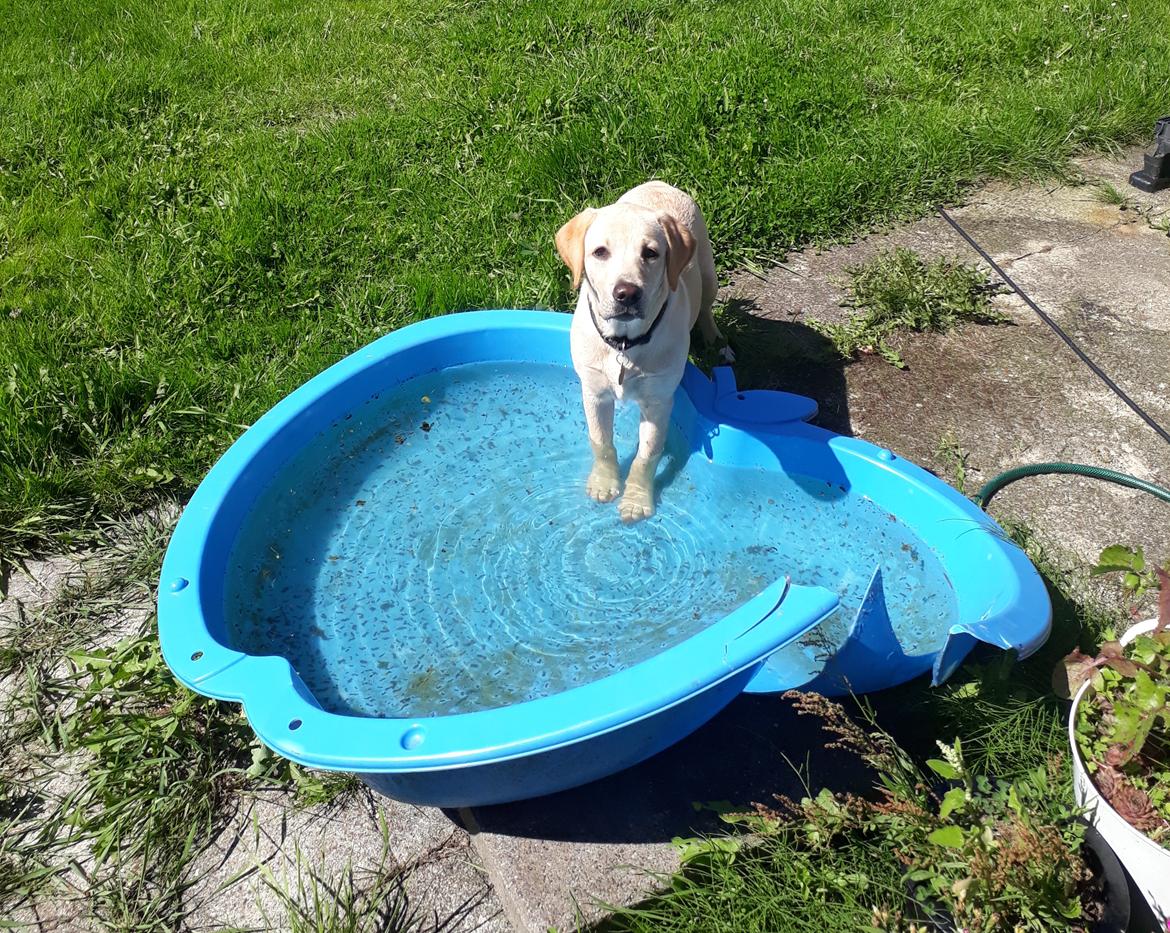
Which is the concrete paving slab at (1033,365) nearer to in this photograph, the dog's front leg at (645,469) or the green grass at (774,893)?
the dog's front leg at (645,469)

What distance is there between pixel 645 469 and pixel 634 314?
29.3 inches

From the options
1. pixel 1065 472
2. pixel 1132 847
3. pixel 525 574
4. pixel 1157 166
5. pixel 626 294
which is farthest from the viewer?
pixel 1157 166

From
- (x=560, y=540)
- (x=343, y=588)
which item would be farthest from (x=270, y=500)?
(x=560, y=540)

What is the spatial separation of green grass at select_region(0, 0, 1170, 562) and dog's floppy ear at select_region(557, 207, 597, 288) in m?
1.34

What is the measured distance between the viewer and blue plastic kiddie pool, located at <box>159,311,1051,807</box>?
7.38ft

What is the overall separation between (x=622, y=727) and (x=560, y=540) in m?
1.20

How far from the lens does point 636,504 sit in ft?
11.2

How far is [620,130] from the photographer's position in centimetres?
500

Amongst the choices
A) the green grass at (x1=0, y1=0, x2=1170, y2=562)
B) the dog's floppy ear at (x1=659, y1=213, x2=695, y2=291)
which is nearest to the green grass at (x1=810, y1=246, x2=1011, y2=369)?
the green grass at (x1=0, y1=0, x2=1170, y2=562)

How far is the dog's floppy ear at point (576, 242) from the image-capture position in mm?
2871

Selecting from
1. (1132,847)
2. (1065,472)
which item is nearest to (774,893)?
(1132,847)

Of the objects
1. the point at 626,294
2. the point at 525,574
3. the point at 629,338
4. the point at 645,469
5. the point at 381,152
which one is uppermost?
the point at 626,294

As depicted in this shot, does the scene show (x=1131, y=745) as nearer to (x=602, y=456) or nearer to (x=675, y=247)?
(x=675, y=247)

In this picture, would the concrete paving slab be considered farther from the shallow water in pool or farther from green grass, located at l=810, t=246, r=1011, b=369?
the shallow water in pool
